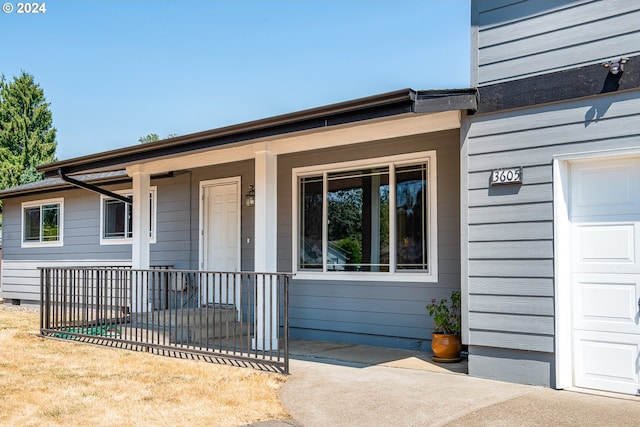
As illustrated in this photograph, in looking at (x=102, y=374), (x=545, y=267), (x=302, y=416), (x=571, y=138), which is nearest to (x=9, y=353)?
(x=102, y=374)

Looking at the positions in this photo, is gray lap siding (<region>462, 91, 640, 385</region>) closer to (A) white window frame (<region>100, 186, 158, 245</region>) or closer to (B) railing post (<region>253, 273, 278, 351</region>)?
(B) railing post (<region>253, 273, 278, 351</region>)

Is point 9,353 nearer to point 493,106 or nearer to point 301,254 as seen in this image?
point 301,254

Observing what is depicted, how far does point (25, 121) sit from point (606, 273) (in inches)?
1440

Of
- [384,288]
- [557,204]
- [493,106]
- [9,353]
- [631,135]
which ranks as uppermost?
[493,106]

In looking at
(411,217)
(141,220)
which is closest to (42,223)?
(141,220)

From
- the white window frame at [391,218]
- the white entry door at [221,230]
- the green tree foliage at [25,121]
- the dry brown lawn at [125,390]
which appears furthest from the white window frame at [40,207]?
the green tree foliage at [25,121]

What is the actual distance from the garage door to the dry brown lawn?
271cm

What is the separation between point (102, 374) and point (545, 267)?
4376mm

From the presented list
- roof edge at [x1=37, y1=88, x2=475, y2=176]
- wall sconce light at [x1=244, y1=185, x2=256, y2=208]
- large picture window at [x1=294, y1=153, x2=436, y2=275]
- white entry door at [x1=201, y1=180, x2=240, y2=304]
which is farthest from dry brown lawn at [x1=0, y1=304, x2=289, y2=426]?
wall sconce light at [x1=244, y1=185, x2=256, y2=208]

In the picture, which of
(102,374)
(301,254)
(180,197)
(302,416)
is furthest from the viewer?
(180,197)

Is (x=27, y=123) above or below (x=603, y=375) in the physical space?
above

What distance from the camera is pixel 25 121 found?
35125 mm

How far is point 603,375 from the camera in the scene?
197 inches

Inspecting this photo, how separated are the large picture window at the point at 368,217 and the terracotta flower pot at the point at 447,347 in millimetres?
923
